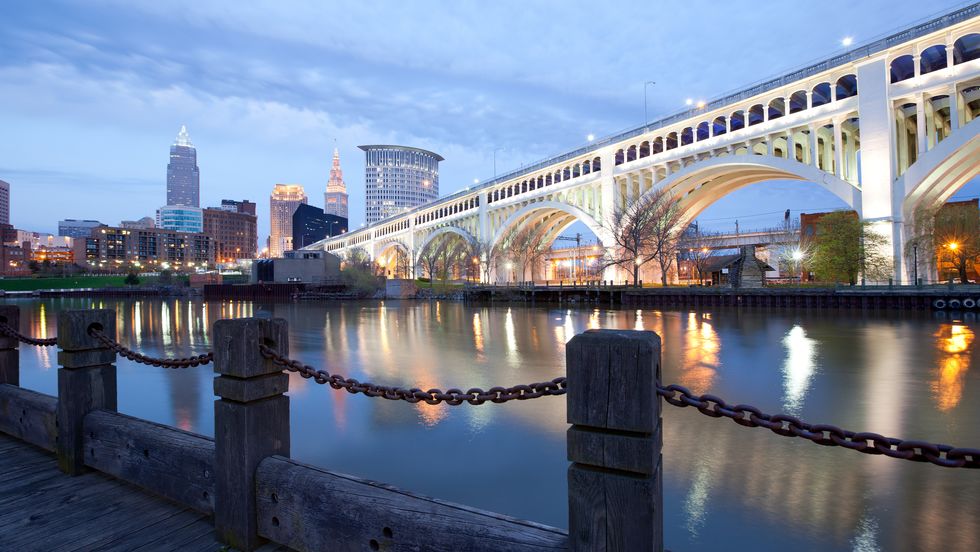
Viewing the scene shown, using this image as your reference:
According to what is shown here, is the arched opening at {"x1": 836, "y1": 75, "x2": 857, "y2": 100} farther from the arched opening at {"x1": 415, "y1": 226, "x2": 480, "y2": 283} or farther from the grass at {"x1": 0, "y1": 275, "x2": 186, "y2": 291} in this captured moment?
the grass at {"x1": 0, "y1": 275, "x2": 186, "y2": 291}

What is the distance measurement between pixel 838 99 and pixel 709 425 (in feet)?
149

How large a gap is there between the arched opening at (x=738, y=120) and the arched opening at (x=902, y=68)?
1179cm

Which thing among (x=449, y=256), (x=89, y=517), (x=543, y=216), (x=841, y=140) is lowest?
(x=89, y=517)

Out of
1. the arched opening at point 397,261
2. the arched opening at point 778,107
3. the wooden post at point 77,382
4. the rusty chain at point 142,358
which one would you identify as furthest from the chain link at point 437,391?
the arched opening at point 397,261

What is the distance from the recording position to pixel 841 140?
42.4 m

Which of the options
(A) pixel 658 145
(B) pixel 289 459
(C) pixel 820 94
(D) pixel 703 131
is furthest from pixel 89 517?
(A) pixel 658 145

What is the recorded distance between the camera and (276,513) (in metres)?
3.38

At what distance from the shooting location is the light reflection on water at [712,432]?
5254 mm

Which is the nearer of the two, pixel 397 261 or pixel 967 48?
pixel 967 48

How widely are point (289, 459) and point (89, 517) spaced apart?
1.99 meters

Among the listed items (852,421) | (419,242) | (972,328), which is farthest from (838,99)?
(419,242)

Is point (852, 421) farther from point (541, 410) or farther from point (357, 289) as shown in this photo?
point (357, 289)

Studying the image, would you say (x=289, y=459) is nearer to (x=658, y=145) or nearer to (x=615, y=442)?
(x=615, y=442)


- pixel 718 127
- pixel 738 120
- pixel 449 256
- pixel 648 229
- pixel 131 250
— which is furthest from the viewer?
pixel 131 250
